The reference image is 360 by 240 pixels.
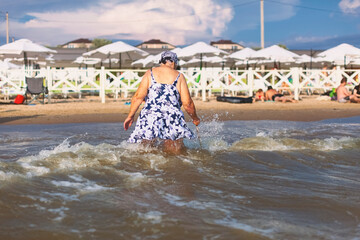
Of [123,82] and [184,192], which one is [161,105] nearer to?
[184,192]

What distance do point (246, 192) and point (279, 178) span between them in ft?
2.22

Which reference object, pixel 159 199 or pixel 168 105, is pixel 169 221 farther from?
pixel 168 105

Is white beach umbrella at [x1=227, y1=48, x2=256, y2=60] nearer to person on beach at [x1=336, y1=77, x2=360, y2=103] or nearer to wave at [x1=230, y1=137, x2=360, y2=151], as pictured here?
person on beach at [x1=336, y1=77, x2=360, y2=103]

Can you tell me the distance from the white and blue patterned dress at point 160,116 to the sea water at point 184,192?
0.24 m

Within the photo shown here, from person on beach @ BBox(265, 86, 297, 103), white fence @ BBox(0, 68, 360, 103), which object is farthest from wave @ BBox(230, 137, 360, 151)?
white fence @ BBox(0, 68, 360, 103)

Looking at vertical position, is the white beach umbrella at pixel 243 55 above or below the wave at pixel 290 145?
above

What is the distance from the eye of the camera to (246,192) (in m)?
3.39

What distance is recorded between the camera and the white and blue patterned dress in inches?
184

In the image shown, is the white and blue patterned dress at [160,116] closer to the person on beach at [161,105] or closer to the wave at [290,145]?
the person on beach at [161,105]

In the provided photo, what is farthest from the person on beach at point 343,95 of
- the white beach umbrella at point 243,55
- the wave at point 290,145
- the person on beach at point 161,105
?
the person on beach at point 161,105

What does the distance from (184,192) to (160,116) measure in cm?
147

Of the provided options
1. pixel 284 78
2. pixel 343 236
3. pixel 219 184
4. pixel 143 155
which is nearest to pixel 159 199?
pixel 219 184

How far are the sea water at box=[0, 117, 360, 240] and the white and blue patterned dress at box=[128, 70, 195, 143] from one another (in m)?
0.24

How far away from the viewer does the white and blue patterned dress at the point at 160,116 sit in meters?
4.66
